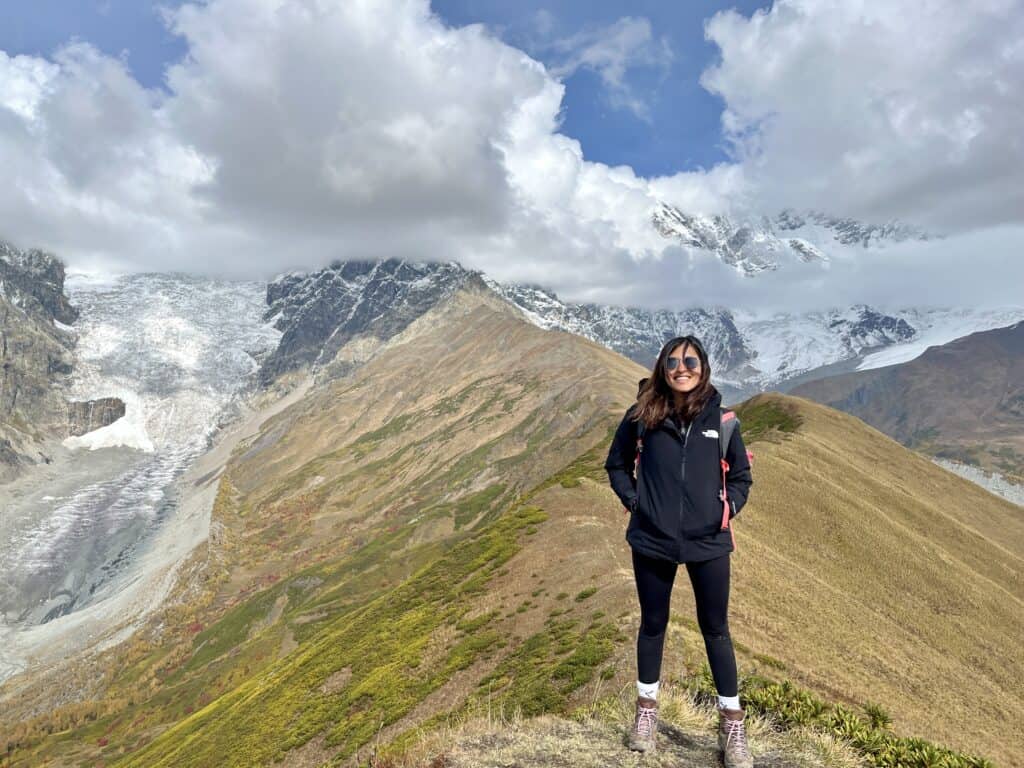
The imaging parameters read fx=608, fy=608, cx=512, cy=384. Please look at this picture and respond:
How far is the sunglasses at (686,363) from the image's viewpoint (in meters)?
9.18

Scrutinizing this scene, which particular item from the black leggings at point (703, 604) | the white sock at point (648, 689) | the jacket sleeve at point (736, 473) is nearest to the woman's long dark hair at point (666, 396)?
the jacket sleeve at point (736, 473)

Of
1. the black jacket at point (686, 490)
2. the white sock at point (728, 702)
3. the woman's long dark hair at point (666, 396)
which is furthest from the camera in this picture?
the white sock at point (728, 702)

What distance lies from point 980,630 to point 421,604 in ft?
122

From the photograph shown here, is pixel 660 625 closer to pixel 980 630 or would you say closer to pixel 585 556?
pixel 585 556

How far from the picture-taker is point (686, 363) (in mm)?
9305

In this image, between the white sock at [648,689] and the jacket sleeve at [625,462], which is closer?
the jacket sleeve at [625,462]

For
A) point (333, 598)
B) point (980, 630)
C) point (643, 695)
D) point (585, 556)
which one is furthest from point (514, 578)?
point (333, 598)

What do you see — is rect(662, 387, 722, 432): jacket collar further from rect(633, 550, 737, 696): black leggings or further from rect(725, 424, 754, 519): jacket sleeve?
rect(633, 550, 737, 696): black leggings

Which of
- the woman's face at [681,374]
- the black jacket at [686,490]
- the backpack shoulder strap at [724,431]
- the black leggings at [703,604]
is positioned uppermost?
the woman's face at [681,374]

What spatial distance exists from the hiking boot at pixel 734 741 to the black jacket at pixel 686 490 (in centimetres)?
266

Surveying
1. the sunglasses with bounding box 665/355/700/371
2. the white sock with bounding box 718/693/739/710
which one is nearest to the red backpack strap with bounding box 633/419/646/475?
the sunglasses with bounding box 665/355/700/371

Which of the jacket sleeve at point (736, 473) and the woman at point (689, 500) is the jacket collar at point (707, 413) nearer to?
the woman at point (689, 500)

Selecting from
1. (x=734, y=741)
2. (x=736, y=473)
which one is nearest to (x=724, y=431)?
(x=736, y=473)

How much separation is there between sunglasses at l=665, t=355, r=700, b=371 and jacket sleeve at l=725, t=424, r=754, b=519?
115 cm
